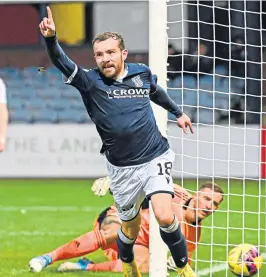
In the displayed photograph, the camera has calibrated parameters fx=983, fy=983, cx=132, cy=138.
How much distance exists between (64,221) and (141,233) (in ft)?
10.4

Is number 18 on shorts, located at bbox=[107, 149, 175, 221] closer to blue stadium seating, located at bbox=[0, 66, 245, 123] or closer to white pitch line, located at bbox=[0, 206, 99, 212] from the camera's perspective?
white pitch line, located at bbox=[0, 206, 99, 212]

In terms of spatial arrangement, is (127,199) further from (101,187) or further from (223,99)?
(223,99)

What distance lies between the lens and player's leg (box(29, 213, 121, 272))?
782cm

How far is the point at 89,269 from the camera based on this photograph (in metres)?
8.00

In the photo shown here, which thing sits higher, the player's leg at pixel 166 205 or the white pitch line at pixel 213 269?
the player's leg at pixel 166 205

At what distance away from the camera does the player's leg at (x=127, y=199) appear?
21.6 feet

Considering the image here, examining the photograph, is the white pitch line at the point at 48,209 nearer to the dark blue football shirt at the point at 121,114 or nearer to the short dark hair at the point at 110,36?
the dark blue football shirt at the point at 121,114

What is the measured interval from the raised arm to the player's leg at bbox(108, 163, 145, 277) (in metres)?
0.73

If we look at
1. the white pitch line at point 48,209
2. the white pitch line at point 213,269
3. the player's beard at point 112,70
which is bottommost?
the white pitch line at point 48,209

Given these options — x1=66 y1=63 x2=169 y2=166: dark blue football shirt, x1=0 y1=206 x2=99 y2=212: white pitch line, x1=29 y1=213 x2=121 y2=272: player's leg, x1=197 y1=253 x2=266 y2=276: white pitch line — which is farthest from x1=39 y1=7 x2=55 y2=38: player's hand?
x1=0 y1=206 x2=99 y2=212: white pitch line

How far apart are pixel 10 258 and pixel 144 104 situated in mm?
2629

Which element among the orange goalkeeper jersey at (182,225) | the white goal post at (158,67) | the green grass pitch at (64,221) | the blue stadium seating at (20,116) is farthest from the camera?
the blue stadium seating at (20,116)

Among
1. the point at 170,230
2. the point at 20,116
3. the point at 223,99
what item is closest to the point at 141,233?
the point at 170,230

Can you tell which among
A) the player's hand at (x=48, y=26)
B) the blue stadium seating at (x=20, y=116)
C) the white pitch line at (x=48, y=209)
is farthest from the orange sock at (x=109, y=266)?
the blue stadium seating at (x=20, y=116)
